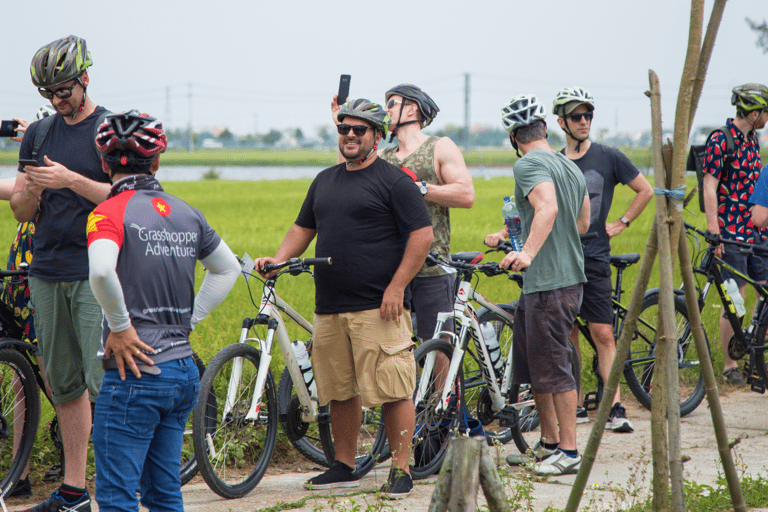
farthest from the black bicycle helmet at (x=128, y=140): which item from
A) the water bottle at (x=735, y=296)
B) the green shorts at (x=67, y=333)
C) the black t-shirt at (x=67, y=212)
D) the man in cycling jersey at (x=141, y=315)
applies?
the water bottle at (x=735, y=296)

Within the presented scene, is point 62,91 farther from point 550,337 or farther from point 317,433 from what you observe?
point 550,337

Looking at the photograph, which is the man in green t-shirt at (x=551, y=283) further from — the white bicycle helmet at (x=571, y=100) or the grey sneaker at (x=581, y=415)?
the grey sneaker at (x=581, y=415)

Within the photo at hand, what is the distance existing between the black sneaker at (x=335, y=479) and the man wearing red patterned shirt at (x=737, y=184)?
376 centimetres

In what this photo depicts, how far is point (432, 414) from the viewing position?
4.98 meters

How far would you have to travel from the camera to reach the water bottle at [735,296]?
21.5 feet

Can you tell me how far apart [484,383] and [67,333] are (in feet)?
8.49

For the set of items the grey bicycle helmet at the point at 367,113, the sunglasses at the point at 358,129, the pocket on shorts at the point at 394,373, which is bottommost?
the pocket on shorts at the point at 394,373

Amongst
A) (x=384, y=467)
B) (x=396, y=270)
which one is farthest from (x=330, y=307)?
(x=384, y=467)

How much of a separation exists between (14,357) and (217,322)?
3.76 meters

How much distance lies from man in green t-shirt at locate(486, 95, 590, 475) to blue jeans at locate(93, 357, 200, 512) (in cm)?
245

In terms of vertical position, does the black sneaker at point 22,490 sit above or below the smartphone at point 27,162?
below

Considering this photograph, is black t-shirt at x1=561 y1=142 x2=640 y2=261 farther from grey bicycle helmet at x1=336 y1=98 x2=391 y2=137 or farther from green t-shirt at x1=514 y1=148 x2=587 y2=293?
grey bicycle helmet at x1=336 y1=98 x2=391 y2=137

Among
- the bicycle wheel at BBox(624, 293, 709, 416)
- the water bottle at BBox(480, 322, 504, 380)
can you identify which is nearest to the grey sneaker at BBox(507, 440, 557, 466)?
the water bottle at BBox(480, 322, 504, 380)

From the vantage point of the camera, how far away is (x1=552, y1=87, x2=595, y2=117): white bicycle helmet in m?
5.86
